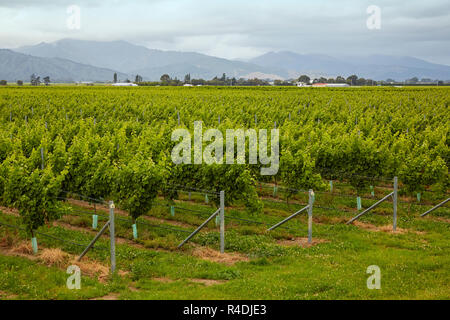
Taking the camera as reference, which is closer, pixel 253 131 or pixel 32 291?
pixel 32 291

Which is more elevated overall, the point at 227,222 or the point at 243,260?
the point at 227,222

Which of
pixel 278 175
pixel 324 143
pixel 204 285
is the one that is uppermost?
pixel 324 143

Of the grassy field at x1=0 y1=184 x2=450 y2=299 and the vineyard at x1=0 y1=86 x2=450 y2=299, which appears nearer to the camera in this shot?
the grassy field at x1=0 y1=184 x2=450 y2=299

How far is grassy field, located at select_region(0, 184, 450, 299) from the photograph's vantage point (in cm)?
910

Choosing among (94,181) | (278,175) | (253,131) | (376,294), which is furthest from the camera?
(253,131)

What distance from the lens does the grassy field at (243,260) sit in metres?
9.10

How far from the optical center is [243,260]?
436 inches

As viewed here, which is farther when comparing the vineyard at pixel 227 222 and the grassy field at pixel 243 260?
the vineyard at pixel 227 222

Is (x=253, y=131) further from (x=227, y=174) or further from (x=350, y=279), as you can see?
(x=350, y=279)

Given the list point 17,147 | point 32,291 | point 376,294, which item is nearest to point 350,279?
point 376,294

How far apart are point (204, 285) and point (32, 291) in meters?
3.50

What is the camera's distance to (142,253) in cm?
1136

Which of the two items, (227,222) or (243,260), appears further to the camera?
(227,222)

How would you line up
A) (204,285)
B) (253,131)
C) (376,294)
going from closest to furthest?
1. (376,294)
2. (204,285)
3. (253,131)
